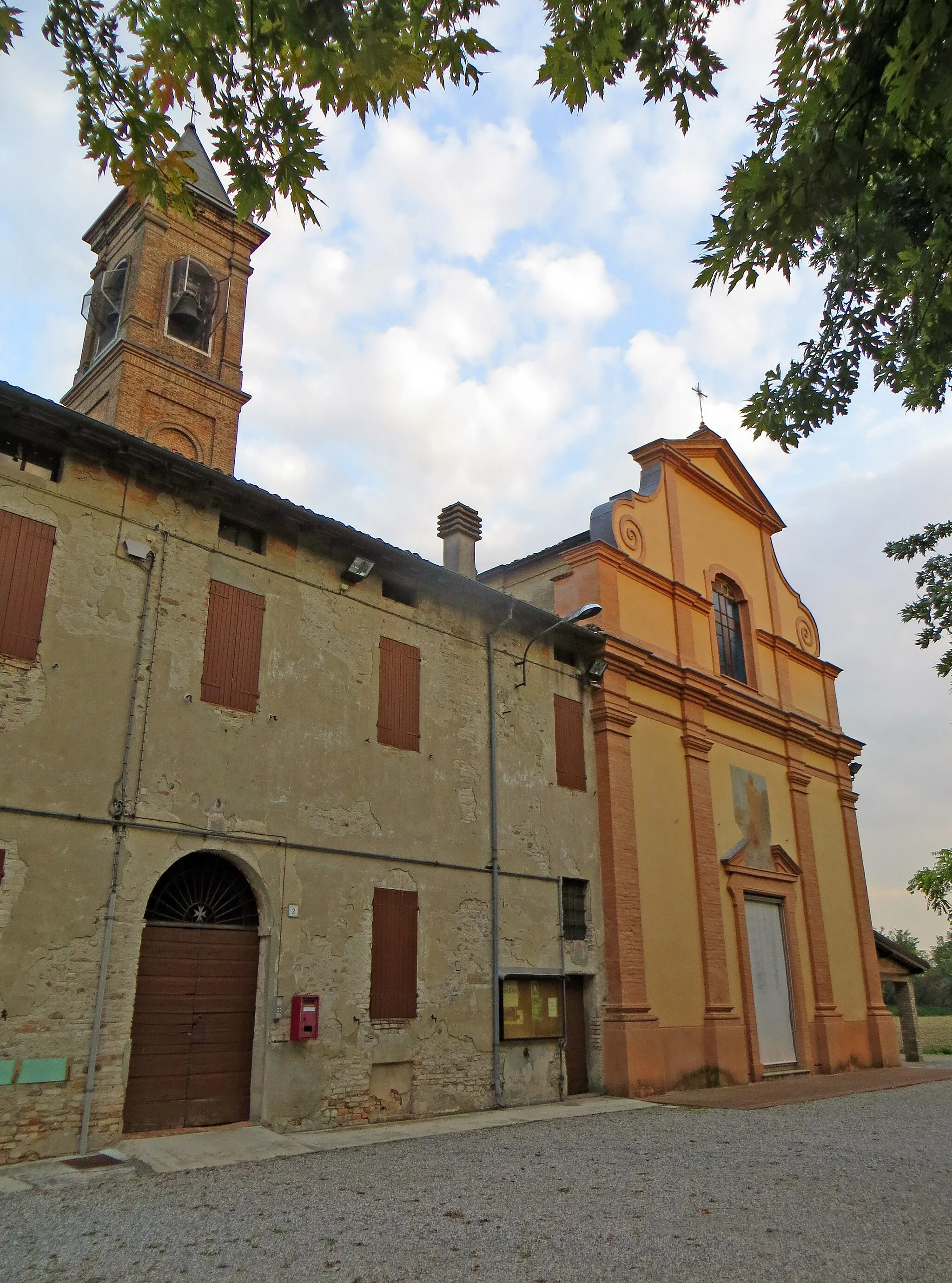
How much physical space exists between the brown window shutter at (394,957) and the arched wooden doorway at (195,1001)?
1.63 meters

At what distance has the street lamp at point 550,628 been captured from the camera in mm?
14055

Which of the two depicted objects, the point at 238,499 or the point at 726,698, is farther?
the point at 726,698

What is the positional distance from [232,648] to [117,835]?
2.54m

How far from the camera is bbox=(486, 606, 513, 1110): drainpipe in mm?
12891

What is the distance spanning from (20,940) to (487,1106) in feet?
21.9

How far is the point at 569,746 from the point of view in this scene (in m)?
15.7

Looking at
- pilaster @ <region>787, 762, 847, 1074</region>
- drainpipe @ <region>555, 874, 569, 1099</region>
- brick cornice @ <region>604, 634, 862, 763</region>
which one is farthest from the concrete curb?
pilaster @ <region>787, 762, 847, 1074</region>

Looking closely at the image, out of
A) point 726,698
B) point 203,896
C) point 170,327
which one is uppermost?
point 170,327

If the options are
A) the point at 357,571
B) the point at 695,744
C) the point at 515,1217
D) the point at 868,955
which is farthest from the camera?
the point at 868,955

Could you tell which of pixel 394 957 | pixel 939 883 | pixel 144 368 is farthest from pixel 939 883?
pixel 144 368

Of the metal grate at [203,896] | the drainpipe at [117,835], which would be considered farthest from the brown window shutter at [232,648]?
the metal grate at [203,896]

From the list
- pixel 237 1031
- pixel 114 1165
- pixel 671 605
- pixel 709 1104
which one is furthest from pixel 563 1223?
pixel 671 605

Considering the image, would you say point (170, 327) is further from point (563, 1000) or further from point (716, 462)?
point (563, 1000)

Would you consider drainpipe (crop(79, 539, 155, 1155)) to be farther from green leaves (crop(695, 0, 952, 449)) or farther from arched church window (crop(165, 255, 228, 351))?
arched church window (crop(165, 255, 228, 351))
